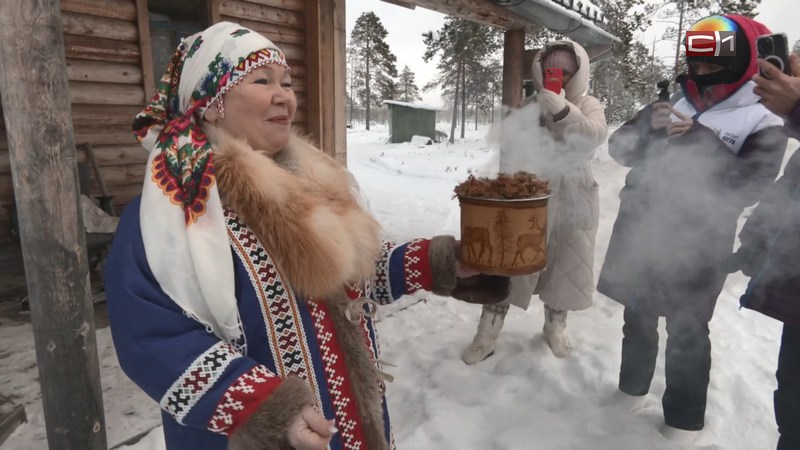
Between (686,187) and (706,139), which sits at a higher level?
(706,139)

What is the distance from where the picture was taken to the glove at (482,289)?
5.59 ft

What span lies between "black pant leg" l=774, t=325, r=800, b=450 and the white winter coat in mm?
1403

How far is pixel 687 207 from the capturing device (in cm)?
238

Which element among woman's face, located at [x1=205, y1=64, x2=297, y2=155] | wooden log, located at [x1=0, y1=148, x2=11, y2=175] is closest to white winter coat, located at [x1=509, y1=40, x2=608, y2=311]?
woman's face, located at [x1=205, y1=64, x2=297, y2=155]

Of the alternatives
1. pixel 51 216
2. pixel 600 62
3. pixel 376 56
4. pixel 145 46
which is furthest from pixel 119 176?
pixel 376 56

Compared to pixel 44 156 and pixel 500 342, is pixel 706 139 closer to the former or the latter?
pixel 500 342

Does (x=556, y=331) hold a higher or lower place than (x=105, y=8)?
lower

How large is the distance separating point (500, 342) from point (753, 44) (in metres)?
2.41

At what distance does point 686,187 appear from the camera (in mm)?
2375

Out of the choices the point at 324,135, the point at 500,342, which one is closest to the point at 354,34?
the point at 324,135

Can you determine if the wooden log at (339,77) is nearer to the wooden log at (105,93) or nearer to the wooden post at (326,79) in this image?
the wooden post at (326,79)

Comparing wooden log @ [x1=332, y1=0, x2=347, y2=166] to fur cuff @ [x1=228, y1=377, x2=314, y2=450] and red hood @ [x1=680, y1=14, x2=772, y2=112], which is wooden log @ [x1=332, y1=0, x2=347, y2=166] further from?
fur cuff @ [x1=228, y1=377, x2=314, y2=450]

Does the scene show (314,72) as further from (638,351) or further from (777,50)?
(777,50)

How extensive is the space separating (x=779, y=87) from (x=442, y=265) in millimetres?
1346
